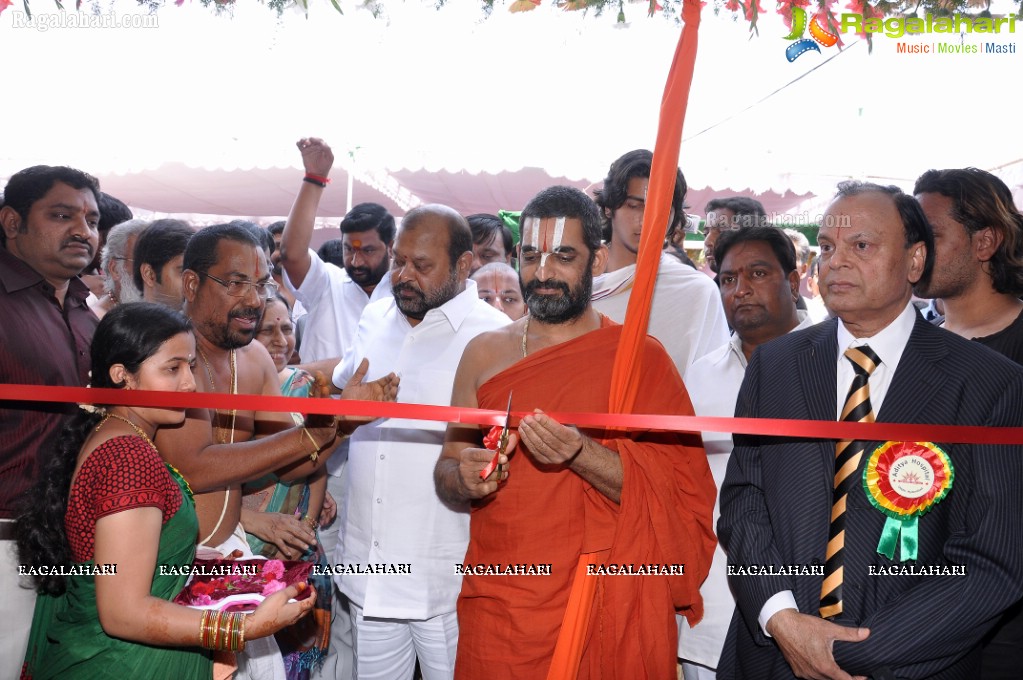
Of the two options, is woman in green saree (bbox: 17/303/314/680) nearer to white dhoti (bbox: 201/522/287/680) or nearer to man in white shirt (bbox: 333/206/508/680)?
white dhoti (bbox: 201/522/287/680)

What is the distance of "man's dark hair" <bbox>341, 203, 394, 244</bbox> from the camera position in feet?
15.9

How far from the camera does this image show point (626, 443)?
2.78 metres

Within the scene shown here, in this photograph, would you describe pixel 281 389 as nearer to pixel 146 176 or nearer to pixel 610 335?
pixel 610 335

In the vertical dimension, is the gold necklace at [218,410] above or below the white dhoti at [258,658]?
above

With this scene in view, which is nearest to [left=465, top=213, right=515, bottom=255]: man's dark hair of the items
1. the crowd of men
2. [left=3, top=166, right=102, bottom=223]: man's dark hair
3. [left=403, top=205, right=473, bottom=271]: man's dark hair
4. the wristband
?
the wristband

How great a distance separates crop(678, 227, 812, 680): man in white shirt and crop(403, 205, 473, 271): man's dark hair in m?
1.10

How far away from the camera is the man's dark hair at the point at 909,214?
2584mm

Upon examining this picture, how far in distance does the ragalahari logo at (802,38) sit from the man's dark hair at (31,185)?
2.99 metres

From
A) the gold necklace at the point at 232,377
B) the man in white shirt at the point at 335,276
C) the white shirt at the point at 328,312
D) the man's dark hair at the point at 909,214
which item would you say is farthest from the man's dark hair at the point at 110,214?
the man's dark hair at the point at 909,214

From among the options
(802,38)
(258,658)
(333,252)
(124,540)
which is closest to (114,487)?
(124,540)

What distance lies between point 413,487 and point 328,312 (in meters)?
1.96

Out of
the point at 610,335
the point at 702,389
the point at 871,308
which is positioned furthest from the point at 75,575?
the point at 871,308

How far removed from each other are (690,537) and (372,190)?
15.2 feet

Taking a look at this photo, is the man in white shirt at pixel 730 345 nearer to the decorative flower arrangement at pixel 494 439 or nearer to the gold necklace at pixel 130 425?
the decorative flower arrangement at pixel 494 439
